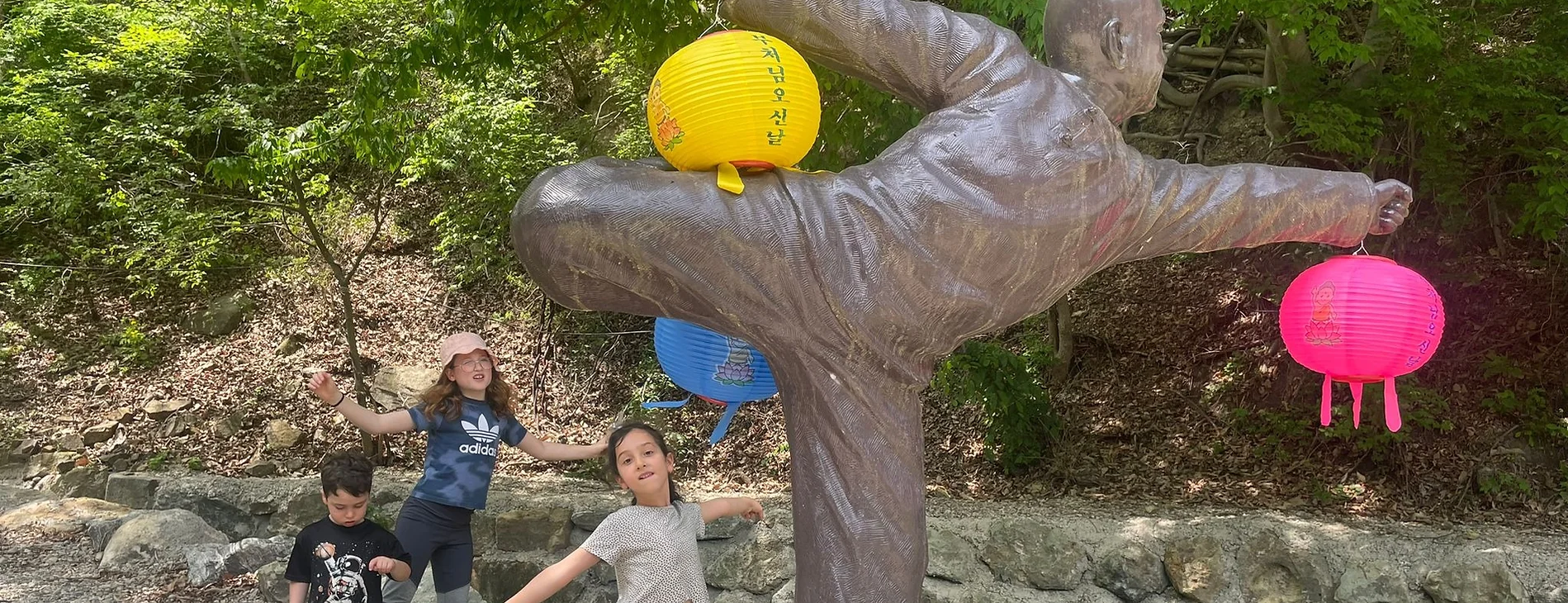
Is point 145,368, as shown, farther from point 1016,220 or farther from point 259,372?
point 1016,220

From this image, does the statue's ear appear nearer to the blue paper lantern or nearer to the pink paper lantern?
the pink paper lantern

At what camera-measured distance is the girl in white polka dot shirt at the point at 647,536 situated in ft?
8.64

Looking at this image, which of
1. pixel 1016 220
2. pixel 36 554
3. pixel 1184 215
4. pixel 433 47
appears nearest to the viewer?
pixel 1016 220

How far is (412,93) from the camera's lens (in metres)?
5.88

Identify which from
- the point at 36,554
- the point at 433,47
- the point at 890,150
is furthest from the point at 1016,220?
the point at 36,554

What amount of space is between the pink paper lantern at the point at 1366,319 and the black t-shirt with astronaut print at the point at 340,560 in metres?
2.58

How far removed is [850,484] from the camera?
2.39 meters

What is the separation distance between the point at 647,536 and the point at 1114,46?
154cm

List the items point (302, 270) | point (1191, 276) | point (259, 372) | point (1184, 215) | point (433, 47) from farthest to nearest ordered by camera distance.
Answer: point (302, 270) < point (259, 372) < point (1191, 276) < point (433, 47) < point (1184, 215)

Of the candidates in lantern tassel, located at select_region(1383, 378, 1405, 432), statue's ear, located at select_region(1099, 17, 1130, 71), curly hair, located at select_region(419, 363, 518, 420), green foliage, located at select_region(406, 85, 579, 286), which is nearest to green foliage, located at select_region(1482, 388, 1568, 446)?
lantern tassel, located at select_region(1383, 378, 1405, 432)

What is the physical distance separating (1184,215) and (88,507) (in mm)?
6661

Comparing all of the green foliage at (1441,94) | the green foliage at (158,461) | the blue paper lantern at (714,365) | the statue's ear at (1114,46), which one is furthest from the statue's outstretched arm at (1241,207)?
the green foliage at (158,461)

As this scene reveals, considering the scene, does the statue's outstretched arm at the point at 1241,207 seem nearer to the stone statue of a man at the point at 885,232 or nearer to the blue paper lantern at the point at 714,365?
the stone statue of a man at the point at 885,232

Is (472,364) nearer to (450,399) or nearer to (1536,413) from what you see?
(450,399)
